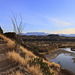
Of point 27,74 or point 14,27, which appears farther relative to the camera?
point 14,27

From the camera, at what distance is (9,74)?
231 inches

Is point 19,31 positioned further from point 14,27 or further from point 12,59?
point 12,59

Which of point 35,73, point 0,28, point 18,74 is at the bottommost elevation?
point 35,73

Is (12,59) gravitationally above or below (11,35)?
below

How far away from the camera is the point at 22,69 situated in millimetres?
6895

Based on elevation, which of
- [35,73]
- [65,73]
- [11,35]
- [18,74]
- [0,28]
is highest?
[0,28]

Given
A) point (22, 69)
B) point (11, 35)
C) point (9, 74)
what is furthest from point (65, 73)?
point (11, 35)

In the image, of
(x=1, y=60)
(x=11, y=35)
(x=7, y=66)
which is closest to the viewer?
(x=7, y=66)

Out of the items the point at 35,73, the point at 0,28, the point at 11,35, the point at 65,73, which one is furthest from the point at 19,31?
the point at 35,73

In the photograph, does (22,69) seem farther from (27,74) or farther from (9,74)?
(9,74)

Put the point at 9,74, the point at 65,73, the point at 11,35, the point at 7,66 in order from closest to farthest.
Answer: the point at 9,74
the point at 7,66
the point at 65,73
the point at 11,35

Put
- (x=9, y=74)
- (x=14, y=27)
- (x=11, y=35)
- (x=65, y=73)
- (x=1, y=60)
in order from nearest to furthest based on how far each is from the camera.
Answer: (x=9, y=74) < (x=1, y=60) < (x=65, y=73) < (x=14, y=27) < (x=11, y=35)

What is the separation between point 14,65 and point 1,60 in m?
1.35

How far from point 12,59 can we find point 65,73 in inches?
402
